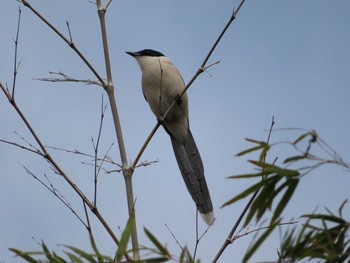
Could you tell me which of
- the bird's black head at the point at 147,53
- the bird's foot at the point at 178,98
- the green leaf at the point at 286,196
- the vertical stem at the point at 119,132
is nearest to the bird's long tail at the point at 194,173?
the bird's foot at the point at 178,98

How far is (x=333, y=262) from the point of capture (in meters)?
2.28

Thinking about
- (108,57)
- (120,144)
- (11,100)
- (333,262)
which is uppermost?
(108,57)

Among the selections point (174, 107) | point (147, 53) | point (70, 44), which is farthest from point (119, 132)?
point (147, 53)

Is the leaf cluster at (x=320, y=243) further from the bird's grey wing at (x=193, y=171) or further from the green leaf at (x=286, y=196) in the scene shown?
the bird's grey wing at (x=193, y=171)

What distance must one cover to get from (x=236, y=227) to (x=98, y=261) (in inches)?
35.8

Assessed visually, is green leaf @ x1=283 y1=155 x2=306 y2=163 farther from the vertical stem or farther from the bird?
the bird

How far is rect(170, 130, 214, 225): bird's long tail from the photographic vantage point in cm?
434

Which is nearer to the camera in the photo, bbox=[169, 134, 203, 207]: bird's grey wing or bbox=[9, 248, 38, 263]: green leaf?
bbox=[9, 248, 38, 263]: green leaf

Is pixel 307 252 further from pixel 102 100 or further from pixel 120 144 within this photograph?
pixel 102 100

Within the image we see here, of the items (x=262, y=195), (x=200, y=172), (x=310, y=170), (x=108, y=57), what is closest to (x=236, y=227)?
(x=262, y=195)

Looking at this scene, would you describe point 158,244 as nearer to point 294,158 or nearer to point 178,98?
point 294,158

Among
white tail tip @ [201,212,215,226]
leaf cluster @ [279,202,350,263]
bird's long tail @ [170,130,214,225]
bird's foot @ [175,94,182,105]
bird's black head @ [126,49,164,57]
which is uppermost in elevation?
bird's black head @ [126,49,164,57]

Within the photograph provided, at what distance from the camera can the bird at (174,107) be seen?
490 cm

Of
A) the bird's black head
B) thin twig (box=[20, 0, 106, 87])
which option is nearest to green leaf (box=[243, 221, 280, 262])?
thin twig (box=[20, 0, 106, 87])
